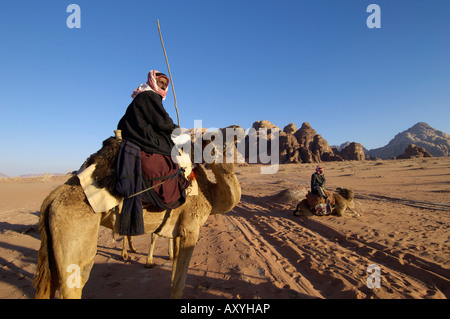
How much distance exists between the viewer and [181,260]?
3064mm

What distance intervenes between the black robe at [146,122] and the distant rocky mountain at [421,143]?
107 m

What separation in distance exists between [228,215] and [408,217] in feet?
24.5

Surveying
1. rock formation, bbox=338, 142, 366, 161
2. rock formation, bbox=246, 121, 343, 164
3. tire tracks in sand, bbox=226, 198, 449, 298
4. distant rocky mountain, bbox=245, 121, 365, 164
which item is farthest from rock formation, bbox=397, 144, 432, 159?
tire tracks in sand, bbox=226, 198, 449, 298

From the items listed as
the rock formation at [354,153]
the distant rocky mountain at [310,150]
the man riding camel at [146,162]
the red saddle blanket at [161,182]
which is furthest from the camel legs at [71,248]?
the rock formation at [354,153]

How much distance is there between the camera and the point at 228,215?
1043 centimetres

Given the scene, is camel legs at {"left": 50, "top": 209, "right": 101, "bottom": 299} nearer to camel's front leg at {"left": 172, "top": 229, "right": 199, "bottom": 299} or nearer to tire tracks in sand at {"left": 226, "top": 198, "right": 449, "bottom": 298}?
camel's front leg at {"left": 172, "top": 229, "right": 199, "bottom": 299}

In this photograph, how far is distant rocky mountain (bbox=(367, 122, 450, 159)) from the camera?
86.9 meters

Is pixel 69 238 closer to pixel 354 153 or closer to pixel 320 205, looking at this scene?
pixel 320 205

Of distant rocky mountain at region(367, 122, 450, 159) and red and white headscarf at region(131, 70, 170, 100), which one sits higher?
distant rocky mountain at region(367, 122, 450, 159)

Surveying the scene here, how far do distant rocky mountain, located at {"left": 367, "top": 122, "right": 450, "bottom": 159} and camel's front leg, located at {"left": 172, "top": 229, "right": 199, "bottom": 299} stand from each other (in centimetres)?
10633


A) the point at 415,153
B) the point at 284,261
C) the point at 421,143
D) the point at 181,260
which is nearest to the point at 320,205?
the point at 284,261
